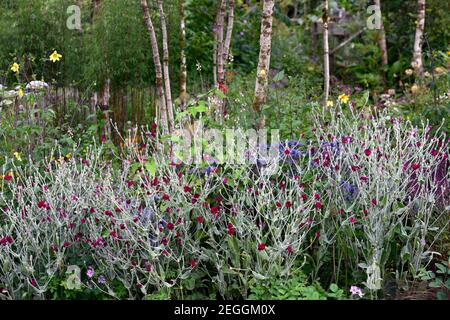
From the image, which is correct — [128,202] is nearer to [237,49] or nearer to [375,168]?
[375,168]

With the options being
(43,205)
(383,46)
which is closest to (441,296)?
(43,205)

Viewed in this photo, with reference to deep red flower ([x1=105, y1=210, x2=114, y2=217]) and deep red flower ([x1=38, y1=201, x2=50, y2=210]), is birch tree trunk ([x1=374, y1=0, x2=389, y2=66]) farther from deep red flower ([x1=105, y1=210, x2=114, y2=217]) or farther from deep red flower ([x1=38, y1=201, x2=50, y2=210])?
deep red flower ([x1=38, y1=201, x2=50, y2=210])

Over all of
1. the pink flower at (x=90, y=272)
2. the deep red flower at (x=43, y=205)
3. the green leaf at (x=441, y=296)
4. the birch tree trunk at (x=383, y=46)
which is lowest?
the green leaf at (x=441, y=296)

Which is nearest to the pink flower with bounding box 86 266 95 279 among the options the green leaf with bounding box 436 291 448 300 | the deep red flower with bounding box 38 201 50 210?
the deep red flower with bounding box 38 201 50 210

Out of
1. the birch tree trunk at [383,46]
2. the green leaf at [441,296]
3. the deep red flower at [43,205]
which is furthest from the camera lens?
the birch tree trunk at [383,46]

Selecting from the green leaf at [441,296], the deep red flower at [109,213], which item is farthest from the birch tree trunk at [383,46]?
the deep red flower at [109,213]

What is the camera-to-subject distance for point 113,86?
7.84 m

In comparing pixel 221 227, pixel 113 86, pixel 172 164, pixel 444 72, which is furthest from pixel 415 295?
pixel 113 86

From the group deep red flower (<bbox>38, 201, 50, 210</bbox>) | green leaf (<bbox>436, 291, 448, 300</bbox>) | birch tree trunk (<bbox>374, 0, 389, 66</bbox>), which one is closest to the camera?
green leaf (<bbox>436, 291, 448, 300</bbox>)

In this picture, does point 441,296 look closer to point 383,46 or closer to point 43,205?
point 43,205

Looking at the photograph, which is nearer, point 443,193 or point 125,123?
point 443,193

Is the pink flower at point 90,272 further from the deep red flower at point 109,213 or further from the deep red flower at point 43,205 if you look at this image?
the deep red flower at point 43,205

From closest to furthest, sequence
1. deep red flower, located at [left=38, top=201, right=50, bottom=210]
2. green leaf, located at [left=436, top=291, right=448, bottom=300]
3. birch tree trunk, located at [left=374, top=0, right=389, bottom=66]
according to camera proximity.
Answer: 1. green leaf, located at [left=436, top=291, right=448, bottom=300]
2. deep red flower, located at [left=38, top=201, right=50, bottom=210]
3. birch tree trunk, located at [left=374, top=0, right=389, bottom=66]

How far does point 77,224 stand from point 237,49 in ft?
23.1
